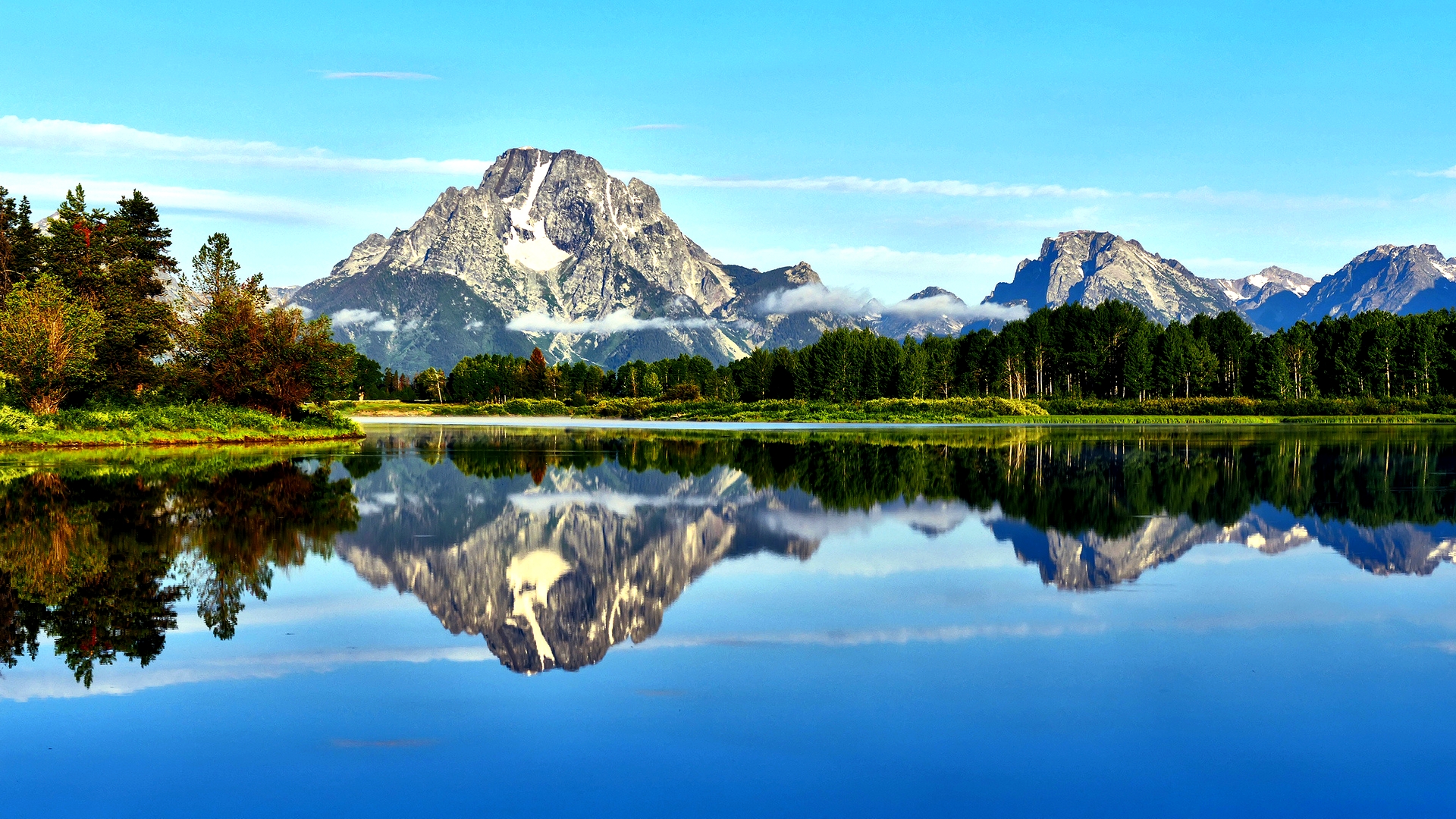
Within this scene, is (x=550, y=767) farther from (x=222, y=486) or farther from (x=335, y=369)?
(x=335, y=369)

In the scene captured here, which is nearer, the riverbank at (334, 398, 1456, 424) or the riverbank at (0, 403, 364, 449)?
the riverbank at (0, 403, 364, 449)

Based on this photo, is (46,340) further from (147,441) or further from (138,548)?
(138,548)

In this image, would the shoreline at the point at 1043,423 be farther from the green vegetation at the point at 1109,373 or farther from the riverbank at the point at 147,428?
the riverbank at the point at 147,428

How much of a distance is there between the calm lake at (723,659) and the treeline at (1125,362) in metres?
113

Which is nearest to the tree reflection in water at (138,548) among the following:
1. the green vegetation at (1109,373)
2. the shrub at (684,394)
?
the green vegetation at (1109,373)

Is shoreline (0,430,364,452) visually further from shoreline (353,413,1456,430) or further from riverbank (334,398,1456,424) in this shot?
riverbank (334,398,1456,424)

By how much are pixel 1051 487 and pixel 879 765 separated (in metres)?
24.3

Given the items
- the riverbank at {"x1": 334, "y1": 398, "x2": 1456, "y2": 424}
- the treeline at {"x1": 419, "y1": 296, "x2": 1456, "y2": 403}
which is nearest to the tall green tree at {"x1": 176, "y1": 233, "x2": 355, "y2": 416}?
the riverbank at {"x1": 334, "y1": 398, "x2": 1456, "y2": 424}

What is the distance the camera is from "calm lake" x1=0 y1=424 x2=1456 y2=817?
24.7 ft

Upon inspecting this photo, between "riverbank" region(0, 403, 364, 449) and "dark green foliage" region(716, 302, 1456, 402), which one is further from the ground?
"dark green foliage" region(716, 302, 1456, 402)

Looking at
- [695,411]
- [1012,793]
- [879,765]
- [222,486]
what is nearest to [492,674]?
[879,765]

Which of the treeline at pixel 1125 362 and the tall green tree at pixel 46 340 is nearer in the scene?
the tall green tree at pixel 46 340

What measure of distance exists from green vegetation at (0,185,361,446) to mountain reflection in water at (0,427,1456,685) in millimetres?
8431

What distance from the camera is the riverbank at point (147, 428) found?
47.0m
